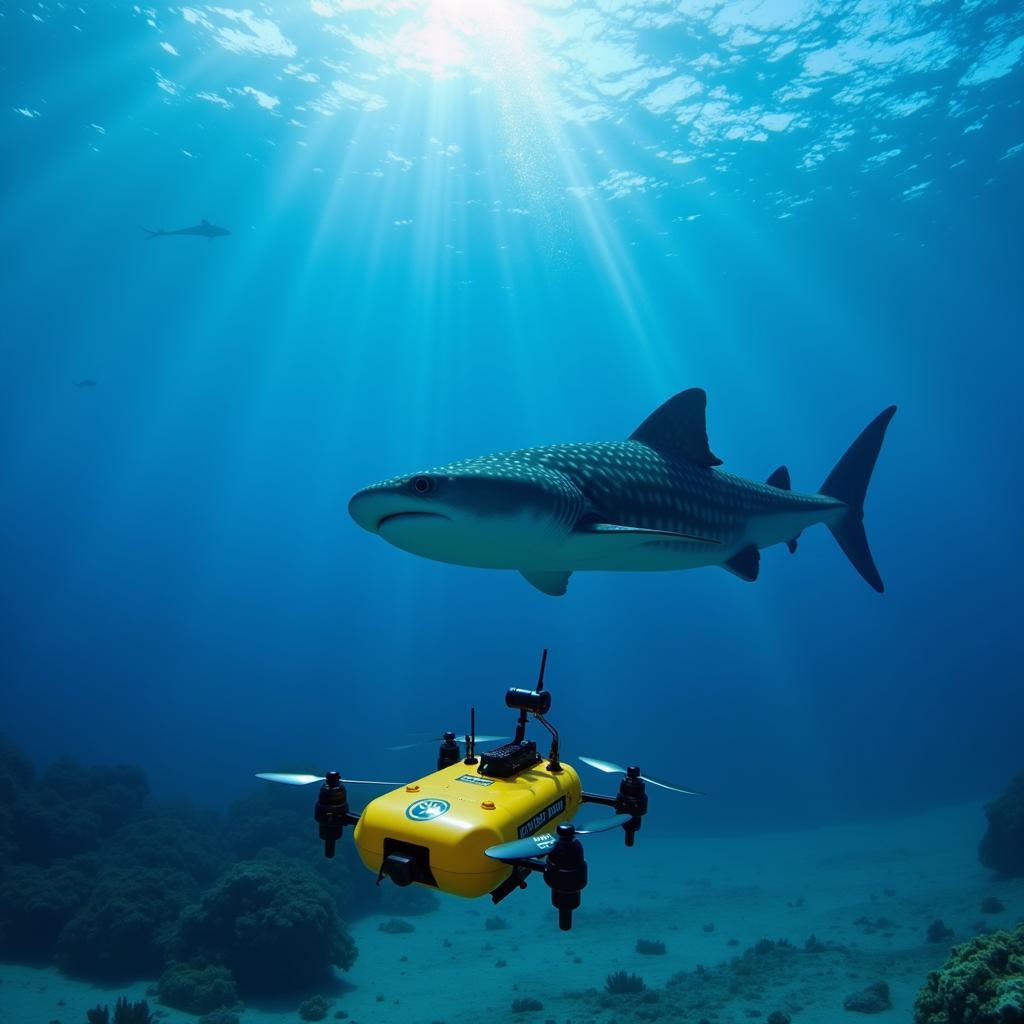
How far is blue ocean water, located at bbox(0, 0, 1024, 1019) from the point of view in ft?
97.6

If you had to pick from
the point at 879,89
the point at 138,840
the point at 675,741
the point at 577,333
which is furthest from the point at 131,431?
the point at 879,89

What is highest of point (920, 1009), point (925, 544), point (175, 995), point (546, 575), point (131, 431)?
point (131, 431)

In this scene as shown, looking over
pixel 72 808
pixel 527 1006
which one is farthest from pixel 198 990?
pixel 72 808

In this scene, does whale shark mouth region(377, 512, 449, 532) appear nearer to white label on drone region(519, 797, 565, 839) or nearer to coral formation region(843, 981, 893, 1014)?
white label on drone region(519, 797, 565, 839)

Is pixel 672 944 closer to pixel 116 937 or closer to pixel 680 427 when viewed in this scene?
pixel 116 937

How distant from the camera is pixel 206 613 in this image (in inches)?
5551

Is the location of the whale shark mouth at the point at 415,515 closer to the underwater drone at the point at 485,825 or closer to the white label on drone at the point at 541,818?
the underwater drone at the point at 485,825

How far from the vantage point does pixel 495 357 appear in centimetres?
7700

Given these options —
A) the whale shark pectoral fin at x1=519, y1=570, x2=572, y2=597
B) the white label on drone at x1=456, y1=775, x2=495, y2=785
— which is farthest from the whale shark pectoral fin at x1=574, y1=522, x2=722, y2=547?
the white label on drone at x1=456, y1=775, x2=495, y2=785

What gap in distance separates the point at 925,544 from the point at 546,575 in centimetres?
14489

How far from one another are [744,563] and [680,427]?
1865 millimetres

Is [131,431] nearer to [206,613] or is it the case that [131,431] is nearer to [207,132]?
[206,613]

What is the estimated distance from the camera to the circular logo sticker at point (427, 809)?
9.95 feet

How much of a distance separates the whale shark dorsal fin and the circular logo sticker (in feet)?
16.4
